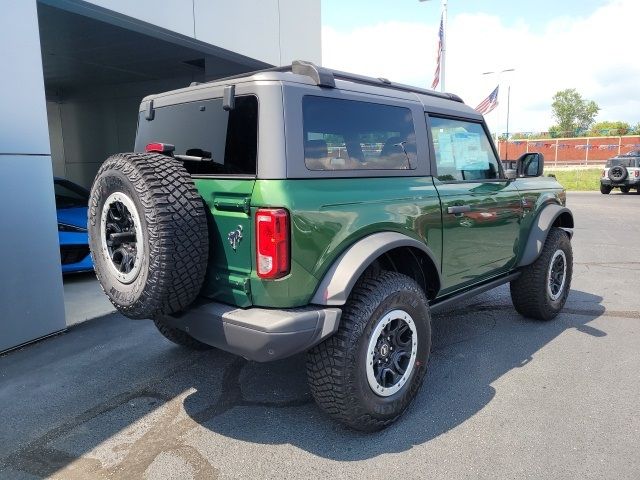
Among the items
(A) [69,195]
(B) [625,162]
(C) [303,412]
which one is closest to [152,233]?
(C) [303,412]

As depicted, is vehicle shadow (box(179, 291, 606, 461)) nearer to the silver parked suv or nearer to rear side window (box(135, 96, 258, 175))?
rear side window (box(135, 96, 258, 175))

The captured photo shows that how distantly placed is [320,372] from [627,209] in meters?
15.2

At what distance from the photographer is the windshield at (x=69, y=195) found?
6.89 meters

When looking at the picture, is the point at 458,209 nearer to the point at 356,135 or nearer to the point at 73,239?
the point at 356,135

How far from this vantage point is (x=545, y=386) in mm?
3436

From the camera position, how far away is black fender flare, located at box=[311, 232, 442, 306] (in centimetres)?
259

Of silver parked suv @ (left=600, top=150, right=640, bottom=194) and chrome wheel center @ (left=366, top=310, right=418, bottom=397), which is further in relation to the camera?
silver parked suv @ (left=600, top=150, right=640, bottom=194)

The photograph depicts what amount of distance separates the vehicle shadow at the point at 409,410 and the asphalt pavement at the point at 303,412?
1 cm

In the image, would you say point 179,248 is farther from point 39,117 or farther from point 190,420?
point 39,117

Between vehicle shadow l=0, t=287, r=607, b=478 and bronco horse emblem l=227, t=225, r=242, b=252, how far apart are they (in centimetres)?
117

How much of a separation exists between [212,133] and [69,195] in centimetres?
515

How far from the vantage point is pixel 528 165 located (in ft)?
14.6

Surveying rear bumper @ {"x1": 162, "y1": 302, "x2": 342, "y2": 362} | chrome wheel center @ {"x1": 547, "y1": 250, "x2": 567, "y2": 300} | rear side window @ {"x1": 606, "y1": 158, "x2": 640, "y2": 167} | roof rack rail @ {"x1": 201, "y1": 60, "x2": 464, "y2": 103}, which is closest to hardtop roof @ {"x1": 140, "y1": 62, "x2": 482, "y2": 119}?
roof rack rail @ {"x1": 201, "y1": 60, "x2": 464, "y2": 103}

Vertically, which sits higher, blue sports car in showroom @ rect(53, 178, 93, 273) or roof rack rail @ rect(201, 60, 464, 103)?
roof rack rail @ rect(201, 60, 464, 103)
